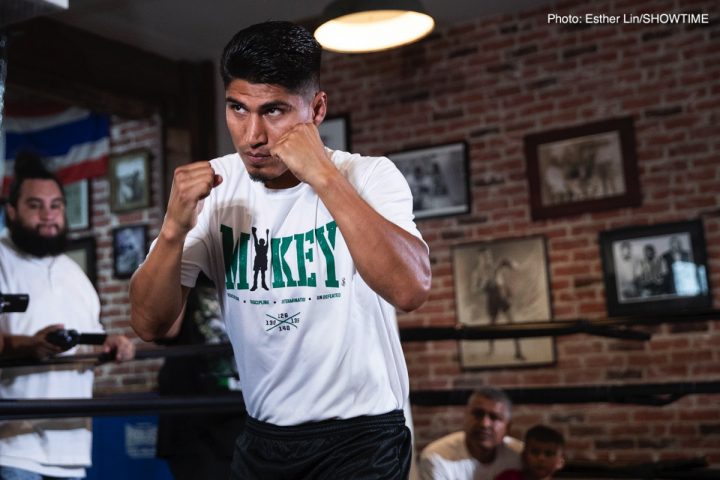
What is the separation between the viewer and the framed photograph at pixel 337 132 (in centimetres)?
565

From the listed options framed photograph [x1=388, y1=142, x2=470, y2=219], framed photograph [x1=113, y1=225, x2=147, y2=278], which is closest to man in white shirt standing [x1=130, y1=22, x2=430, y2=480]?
framed photograph [x1=388, y1=142, x2=470, y2=219]

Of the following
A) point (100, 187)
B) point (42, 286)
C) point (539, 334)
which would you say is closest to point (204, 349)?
point (42, 286)

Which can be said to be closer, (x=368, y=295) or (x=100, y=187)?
(x=368, y=295)

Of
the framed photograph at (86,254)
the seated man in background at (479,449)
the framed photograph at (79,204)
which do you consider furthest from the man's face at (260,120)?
the framed photograph at (79,204)

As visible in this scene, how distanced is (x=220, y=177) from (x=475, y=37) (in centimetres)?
411

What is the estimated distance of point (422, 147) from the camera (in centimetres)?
539

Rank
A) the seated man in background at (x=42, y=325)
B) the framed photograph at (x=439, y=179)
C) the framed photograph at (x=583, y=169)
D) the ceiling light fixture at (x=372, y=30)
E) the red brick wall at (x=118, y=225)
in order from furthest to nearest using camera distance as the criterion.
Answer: the red brick wall at (x=118, y=225), the framed photograph at (x=439, y=179), the framed photograph at (x=583, y=169), the ceiling light fixture at (x=372, y=30), the seated man in background at (x=42, y=325)

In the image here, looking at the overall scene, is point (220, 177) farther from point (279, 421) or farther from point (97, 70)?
point (97, 70)

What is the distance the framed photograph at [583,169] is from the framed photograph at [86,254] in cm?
320

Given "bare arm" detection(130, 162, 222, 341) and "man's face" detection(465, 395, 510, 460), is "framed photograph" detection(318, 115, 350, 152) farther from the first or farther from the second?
"bare arm" detection(130, 162, 222, 341)

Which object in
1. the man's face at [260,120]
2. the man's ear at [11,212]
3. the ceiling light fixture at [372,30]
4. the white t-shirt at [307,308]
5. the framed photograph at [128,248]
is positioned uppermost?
the ceiling light fixture at [372,30]

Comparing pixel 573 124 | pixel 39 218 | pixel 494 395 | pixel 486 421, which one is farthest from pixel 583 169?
pixel 39 218

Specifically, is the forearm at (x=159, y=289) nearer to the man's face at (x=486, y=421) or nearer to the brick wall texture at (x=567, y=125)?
the man's face at (x=486, y=421)

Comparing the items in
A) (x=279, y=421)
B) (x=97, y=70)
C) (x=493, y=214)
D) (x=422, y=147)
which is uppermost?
(x=97, y=70)
